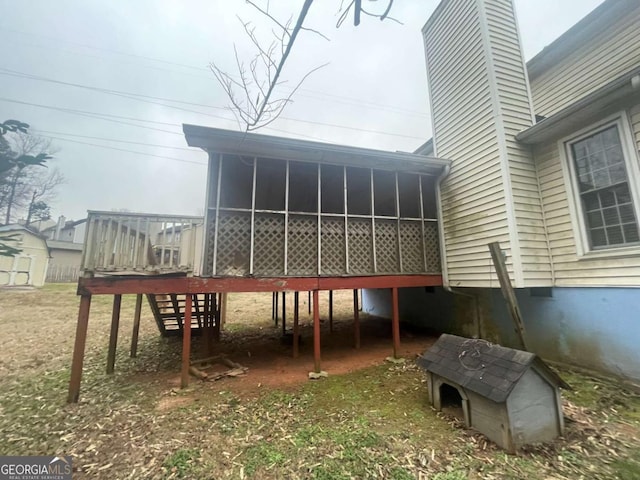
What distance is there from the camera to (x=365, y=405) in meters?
4.53

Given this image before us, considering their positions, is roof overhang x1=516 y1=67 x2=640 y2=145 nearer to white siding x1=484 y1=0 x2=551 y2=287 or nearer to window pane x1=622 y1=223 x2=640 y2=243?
white siding x1=484 y1=0 x2=551 y2=287

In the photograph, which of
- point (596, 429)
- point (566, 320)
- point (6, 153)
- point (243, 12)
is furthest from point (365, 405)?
point (243, 12)

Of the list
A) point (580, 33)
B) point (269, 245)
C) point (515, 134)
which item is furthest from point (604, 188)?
point (269, 245)

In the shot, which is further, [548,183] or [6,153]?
[548,183]

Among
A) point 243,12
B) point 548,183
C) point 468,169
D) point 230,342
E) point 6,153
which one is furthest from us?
point 230,342

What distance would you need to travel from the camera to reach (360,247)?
707cm

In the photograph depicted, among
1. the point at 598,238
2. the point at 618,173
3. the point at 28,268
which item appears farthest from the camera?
the point at 28,268

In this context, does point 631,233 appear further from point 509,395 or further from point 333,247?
point 333,247

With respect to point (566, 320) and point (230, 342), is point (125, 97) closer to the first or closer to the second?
point (230, 342)

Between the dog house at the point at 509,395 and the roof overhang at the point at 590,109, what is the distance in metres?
4.39

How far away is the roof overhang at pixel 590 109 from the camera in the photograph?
4410mm

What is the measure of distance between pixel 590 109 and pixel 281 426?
7.19 metres

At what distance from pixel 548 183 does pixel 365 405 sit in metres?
5.77

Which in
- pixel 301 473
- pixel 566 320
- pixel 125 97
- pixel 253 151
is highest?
pixel 125 97
